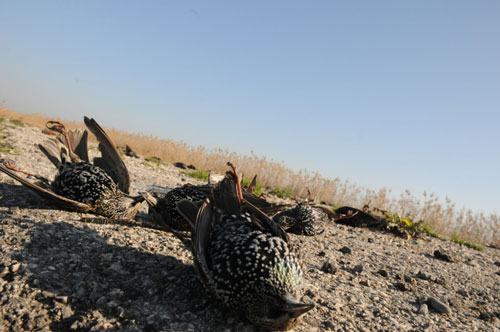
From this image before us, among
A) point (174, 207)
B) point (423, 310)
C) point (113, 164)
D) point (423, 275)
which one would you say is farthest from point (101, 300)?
point (423, 275)

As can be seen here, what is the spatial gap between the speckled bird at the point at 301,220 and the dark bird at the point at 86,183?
7.77 feet

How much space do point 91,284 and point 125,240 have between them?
81 centimetres

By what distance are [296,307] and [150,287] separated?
1.15 m

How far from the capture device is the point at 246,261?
1.87 m

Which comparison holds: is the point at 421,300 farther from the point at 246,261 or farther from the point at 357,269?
the point at 246,261

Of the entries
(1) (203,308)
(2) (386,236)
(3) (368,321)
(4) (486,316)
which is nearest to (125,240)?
(1) (203,308)

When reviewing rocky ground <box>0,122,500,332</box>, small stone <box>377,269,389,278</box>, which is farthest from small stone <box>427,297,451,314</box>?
small stone <box>377,269,389,278</box>

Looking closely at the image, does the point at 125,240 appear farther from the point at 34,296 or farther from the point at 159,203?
the point at 34,296

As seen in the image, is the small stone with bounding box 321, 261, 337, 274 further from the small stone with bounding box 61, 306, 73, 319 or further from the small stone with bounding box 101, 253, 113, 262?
the small stone with bounding box 61, 306, 73, 319

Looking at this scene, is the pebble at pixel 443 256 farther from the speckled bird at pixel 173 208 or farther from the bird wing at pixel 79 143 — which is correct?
the bird wing at pixel 79 143

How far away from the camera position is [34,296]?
6.49 feet

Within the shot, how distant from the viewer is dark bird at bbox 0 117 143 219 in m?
3.30

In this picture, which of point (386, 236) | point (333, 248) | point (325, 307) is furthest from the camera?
point (386, 236)

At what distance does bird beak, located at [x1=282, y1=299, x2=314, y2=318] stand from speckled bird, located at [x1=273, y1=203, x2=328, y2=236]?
323 cm
